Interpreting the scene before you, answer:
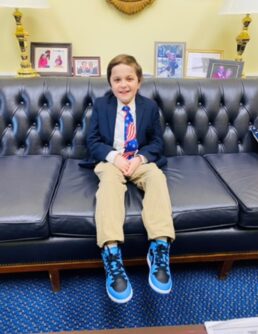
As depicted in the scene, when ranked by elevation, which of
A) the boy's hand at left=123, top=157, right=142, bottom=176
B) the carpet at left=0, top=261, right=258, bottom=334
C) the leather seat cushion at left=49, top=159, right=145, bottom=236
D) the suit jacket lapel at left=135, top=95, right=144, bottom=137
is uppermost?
the suit jacket lapel at left=135, top=95, right=144, bottom=137

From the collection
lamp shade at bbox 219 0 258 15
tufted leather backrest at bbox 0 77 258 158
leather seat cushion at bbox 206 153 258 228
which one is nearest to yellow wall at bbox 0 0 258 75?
lamp shade at bbox 219 0 258 15

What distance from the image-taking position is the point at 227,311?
1312 mm

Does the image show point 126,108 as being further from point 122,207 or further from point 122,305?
point 122,305

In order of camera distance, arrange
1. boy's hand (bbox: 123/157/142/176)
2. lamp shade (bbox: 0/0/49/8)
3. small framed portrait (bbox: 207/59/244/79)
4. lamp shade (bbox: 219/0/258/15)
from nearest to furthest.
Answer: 1. boy's hand (bbox: 123/157/142/176)
2. lamp shade (bbox: 0/0/49/8)
3. lamp shade (bbox: 219/0/258/15)
4. small framed portrait (bbox: 207/59/244/79)

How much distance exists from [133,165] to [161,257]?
0.47 metres

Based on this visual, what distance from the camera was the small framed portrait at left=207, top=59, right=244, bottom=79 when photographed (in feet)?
6.68

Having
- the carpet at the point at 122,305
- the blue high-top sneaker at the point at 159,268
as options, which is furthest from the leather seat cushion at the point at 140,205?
the carpet at the point at 122,305

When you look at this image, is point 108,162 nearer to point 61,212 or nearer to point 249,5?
point 61,212

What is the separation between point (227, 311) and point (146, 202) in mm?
622

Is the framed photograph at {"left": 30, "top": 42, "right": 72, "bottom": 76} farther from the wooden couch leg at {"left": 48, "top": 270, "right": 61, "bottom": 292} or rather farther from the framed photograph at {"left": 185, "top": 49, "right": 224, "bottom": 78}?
the wooden couch leg at {"left": 48, "top": 270, "right": 61, "bottom": 292}

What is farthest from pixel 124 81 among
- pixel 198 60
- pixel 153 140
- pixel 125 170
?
pixel 198 60

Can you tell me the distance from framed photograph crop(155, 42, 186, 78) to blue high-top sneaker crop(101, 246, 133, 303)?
1.53m

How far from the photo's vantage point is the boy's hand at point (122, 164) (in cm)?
142

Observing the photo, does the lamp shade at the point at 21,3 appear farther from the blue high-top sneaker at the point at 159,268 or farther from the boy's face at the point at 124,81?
the blue high-top sneaker at the point at 159,268
